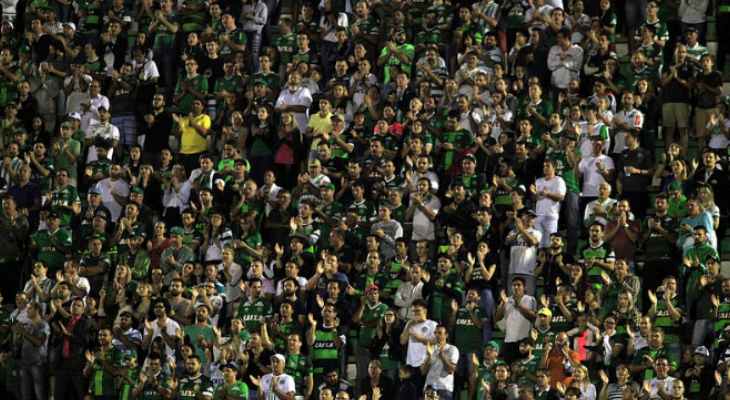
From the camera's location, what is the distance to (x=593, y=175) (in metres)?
23.9

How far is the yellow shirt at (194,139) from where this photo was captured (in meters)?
25.7

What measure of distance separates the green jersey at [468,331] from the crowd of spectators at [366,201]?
0.10ft

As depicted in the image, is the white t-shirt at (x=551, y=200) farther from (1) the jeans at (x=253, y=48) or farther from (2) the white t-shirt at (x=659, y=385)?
(1) the jeans at (x=253, y=48)

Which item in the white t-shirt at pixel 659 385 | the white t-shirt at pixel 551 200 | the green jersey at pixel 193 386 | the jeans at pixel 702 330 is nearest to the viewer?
the white t-shirt at pixel 659 385

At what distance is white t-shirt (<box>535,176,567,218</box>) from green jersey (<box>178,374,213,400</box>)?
16.2 feet

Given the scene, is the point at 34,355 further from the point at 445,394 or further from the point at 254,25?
the point at 254,25

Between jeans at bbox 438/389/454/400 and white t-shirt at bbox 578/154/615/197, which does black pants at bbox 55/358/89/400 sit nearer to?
jeans at bbox 438/389/454/400

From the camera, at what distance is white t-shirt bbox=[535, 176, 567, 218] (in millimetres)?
23516

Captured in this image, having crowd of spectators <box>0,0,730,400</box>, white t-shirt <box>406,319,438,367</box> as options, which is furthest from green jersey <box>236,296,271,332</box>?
white t-shirt <box>406,319,438,367</box>

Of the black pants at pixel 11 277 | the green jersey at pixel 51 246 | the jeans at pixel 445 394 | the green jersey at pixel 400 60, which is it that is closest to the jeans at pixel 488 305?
the jeans at pixel 445 394

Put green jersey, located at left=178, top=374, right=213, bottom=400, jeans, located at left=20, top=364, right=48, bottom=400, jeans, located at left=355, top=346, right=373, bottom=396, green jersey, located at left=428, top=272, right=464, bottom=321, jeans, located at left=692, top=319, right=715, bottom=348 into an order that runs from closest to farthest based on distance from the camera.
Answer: jeans, located at left=692, top=319, right=715, bottom=348
green jersey, located at left=178, top=374, right=213, bottom=400
green jersey, located at left=428, top=272, right=464, bottom=321
jeans, located at left=355, top=346, right=373, bottom=396
jeans, located at left=20, top=364, right=48, bottom=400

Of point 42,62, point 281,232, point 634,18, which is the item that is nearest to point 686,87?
point 634,18

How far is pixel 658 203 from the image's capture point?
22844 millimetres

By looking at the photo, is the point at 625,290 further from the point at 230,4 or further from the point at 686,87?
the point at 230,4
